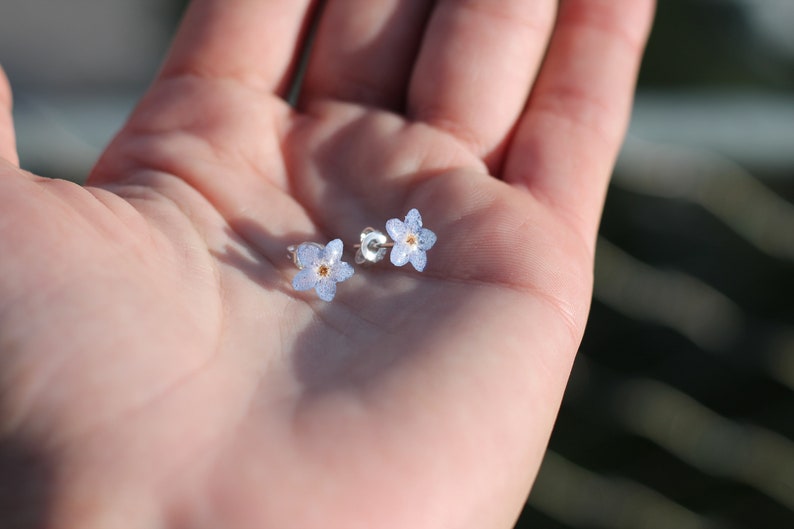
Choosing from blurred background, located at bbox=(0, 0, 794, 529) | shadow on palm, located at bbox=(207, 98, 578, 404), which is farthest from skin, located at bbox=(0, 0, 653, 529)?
blurred background, located at bbox=(0, 0, 794, 529)

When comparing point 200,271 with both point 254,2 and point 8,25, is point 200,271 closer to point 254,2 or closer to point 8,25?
point 254,2

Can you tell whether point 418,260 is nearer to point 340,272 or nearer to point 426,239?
point 426,239

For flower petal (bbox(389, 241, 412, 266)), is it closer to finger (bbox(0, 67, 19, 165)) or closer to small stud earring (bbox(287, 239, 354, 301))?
small stud earring (bbox(287, 239, 354, 301))

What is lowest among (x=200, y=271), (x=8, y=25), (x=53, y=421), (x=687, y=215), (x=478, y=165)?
(x=8, y=25)

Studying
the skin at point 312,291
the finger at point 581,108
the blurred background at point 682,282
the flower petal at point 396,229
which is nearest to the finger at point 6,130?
the skin at point 312,291

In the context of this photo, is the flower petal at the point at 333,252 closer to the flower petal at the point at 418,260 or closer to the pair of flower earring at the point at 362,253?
the pair of flower earring at the point at 362,253

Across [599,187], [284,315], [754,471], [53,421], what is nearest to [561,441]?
[754,471]

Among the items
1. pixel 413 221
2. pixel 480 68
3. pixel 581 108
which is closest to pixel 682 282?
pixel 581 108
